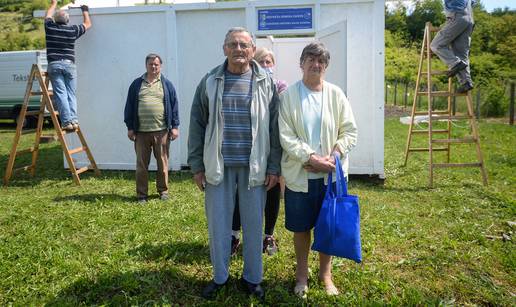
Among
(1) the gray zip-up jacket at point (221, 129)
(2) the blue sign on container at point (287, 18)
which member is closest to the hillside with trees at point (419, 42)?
(2) the blue sign on container at point (287, 18)

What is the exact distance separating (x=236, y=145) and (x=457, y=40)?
15.5 feet

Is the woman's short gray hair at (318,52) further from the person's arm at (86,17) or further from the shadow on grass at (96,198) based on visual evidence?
the person's arm at (86,17)

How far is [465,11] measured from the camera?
5902mm

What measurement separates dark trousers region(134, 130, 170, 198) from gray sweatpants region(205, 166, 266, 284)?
2.83 meters

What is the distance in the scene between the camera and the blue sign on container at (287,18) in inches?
265

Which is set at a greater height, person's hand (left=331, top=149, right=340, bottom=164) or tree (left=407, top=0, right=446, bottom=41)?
tree (left=407, top=0, right=446, bottom=41)

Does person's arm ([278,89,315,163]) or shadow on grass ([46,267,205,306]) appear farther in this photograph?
shadow on grass ([46,267,205,306])

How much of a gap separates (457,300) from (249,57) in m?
2.41

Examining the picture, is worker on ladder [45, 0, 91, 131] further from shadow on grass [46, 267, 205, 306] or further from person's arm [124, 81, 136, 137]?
shadow on grass [46, 267, 205, 306]

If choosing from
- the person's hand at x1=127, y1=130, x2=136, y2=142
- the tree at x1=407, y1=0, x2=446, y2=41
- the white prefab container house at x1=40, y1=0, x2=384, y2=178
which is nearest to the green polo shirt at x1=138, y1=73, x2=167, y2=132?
the person's hand at x1=127, y1=130, x2=136, y2=142

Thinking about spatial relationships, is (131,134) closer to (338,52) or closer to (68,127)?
(68,127)

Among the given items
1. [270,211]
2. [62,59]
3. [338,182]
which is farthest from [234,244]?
[62,59]

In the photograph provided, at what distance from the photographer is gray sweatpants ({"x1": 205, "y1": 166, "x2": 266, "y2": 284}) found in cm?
309

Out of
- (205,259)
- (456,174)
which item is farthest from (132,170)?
(456,174)
